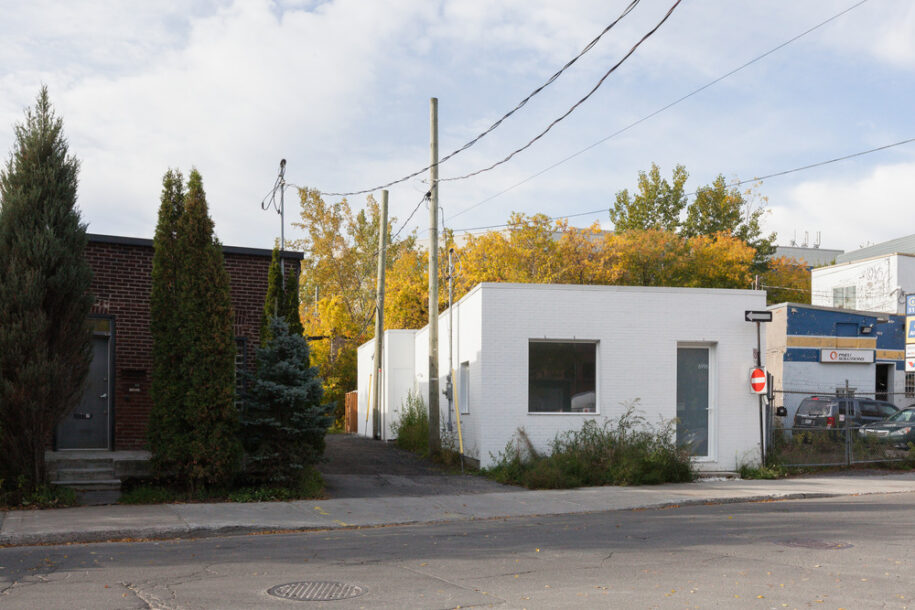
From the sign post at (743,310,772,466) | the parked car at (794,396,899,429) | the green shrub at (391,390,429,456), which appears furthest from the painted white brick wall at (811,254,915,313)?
the green shrub at (391,390,429,456)

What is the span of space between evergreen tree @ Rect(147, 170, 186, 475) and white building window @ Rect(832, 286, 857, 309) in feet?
120

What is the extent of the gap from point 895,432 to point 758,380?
585 cm

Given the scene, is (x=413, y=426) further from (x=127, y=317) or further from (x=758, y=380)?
(x=758, y=380)

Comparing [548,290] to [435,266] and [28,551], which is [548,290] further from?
[28,551]

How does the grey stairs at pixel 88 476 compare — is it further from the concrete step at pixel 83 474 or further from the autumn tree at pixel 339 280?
the autumn tree at pixel 339 280

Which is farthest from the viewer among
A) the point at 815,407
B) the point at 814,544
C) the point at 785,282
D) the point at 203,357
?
the point at 785,282

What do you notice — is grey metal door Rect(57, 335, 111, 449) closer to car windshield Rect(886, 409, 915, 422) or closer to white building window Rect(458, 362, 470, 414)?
white building window Rect(458, 362, 470, 414)

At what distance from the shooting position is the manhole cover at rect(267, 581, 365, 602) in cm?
701

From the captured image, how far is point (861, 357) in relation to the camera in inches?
1198

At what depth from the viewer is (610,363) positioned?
17.1 meters

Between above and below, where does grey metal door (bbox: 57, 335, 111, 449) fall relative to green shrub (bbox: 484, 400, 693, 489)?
above

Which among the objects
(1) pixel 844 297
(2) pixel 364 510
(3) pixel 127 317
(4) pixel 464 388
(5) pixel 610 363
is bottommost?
(2) pixel 364 510

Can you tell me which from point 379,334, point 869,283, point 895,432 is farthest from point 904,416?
point 869,283

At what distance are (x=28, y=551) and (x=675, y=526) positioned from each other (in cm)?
775
